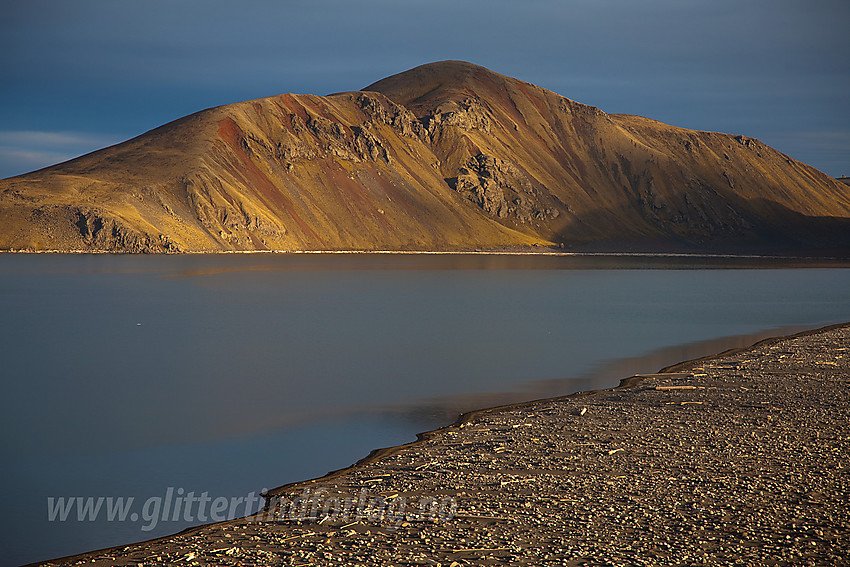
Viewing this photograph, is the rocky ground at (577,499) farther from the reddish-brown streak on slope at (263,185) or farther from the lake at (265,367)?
the reddish-brown streak on slope at (263,185)

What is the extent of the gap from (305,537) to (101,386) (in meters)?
18.2

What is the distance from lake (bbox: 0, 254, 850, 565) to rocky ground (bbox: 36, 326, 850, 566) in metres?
1.95

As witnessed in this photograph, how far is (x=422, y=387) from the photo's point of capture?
88.9 ft

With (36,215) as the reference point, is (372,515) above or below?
below

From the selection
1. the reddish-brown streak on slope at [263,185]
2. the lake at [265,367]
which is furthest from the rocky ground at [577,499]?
the reddish-brown streak on slope at [263,185]

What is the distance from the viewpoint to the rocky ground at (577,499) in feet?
36.3

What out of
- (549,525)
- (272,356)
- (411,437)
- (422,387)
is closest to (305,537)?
(549,525)

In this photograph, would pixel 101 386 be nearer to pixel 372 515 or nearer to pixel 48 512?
pixel 48 512

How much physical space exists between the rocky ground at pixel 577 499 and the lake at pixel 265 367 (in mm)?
1947

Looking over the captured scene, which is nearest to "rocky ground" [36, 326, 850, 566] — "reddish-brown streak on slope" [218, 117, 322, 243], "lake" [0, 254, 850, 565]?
"lake" [0, 254, 850, 565]

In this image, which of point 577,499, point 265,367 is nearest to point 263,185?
point 265,367

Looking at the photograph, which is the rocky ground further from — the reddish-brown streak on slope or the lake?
the reddish-brown streak on slope

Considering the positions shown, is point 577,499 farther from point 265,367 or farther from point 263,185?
point 263,185

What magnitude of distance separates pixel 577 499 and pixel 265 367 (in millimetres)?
20625
